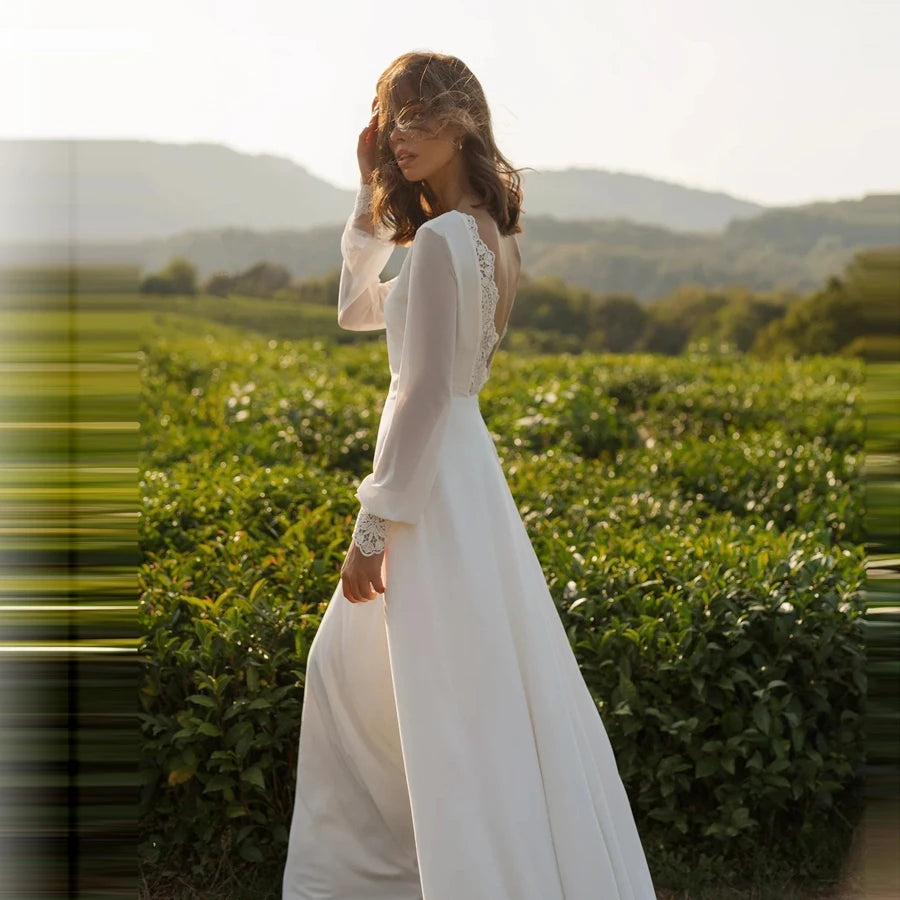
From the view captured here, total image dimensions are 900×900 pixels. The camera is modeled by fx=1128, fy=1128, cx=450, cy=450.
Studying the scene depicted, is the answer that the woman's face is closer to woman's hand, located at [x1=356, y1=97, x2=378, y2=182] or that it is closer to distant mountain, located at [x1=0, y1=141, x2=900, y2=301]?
woman's hand, located at [x1=356, y1=97, x2=378, y2=182]

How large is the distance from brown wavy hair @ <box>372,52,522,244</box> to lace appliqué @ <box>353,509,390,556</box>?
2.16 ft

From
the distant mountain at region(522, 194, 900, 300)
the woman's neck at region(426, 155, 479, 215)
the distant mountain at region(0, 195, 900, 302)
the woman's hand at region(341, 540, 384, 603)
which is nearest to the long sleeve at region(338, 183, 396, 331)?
the woman's neck at region(426, 155, 479, 215)

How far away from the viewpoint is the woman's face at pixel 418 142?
2.23m

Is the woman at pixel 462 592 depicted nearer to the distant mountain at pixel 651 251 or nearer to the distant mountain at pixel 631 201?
the distant mountain at pixel 651 251

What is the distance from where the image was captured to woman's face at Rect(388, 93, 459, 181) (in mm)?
2229

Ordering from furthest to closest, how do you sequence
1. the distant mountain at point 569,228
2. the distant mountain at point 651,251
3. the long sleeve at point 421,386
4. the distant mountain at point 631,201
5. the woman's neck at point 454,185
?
the distant mountain at point 631,201
the distant mountain at point 651,251
the distant mountain at point 569,228
the woman's neck at point 454,185
the long sleeve at point 421,386

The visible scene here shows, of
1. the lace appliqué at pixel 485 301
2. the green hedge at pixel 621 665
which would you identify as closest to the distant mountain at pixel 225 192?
the green hedge at pixel 621 665

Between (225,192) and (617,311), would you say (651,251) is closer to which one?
(617,311)

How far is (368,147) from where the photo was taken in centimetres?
246

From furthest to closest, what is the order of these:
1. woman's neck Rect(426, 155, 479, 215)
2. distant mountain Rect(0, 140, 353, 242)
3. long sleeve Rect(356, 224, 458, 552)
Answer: distant mountain Rect(0, 140, 353, 242) → woman's neck Rect(426, 155, 479, 215) → long sleeve Rect(356, 224, 458, 552)

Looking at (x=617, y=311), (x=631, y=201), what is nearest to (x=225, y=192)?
(x=617, y=311)

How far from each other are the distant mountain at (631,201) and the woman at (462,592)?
20.2 metres

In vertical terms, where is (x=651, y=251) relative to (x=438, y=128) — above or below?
above

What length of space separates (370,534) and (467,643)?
0.28 m
